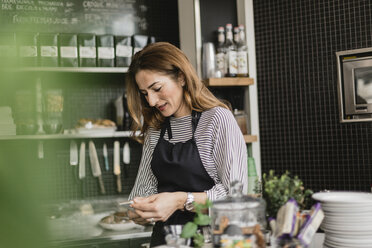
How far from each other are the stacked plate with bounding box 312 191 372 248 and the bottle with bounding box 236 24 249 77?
1935 mm

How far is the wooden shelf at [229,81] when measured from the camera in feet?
9.82

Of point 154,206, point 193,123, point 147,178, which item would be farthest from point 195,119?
point 154,206

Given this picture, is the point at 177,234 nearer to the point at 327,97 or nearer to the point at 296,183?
the point at 296,183

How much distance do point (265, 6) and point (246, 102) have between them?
2.58 ft

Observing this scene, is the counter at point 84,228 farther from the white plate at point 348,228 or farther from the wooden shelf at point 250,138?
the white plate at point 348,228

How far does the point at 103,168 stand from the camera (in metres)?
3.43

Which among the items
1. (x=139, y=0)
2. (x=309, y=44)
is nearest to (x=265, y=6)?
(x=309, y=44)

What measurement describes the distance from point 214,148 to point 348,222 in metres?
0.64

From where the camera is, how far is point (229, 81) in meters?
3.05

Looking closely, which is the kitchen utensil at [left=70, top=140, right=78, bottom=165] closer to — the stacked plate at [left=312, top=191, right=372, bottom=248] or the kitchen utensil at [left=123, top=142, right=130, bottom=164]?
the kitchen utensil at [left=123, top=142, right=130, bottom=164]

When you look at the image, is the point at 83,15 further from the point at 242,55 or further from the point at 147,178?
the point at 147,178

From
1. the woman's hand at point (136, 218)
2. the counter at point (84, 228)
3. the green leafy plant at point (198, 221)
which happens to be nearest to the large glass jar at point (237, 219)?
the green leafy plant at point (198, 221)

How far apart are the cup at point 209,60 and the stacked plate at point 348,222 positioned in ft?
6.31

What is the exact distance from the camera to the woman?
1632 mm
